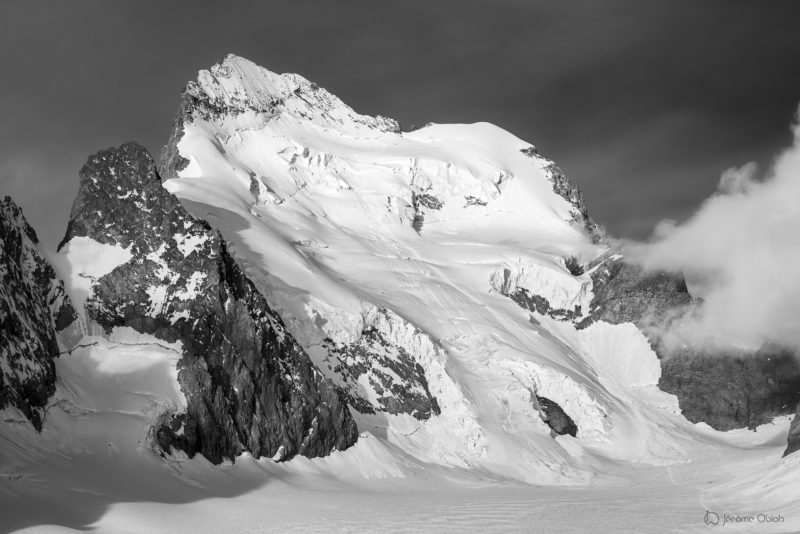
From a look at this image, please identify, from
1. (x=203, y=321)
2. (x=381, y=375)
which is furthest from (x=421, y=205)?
(x=203, y=321)

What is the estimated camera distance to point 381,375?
91.2m

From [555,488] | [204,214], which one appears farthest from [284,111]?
[555,488]

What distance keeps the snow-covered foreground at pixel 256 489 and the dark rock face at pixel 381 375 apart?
8.18m

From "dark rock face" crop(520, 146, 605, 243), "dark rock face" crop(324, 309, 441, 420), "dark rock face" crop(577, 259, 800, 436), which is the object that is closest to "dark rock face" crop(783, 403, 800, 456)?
"dark rock face" crop(324, 309, 441, 420)

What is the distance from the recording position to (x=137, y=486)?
182 ft

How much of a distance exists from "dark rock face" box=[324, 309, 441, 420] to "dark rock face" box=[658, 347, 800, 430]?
126ft

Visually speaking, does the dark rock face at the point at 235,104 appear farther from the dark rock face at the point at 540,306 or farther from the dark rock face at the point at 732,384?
the dark rock face at the point at 732,384

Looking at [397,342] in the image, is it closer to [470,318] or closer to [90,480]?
[470,318]

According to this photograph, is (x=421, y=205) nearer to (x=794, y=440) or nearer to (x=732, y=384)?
(x=732, y=384)

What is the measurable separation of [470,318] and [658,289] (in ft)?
106

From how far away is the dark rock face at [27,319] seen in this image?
188 feet

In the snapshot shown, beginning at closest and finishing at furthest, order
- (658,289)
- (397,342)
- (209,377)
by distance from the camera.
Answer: (209,377), (397,342), (658,289)

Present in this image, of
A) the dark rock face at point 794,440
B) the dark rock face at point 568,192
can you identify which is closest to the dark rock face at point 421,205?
the dark rock face at point 568,192

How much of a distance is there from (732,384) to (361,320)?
51.0 metres
